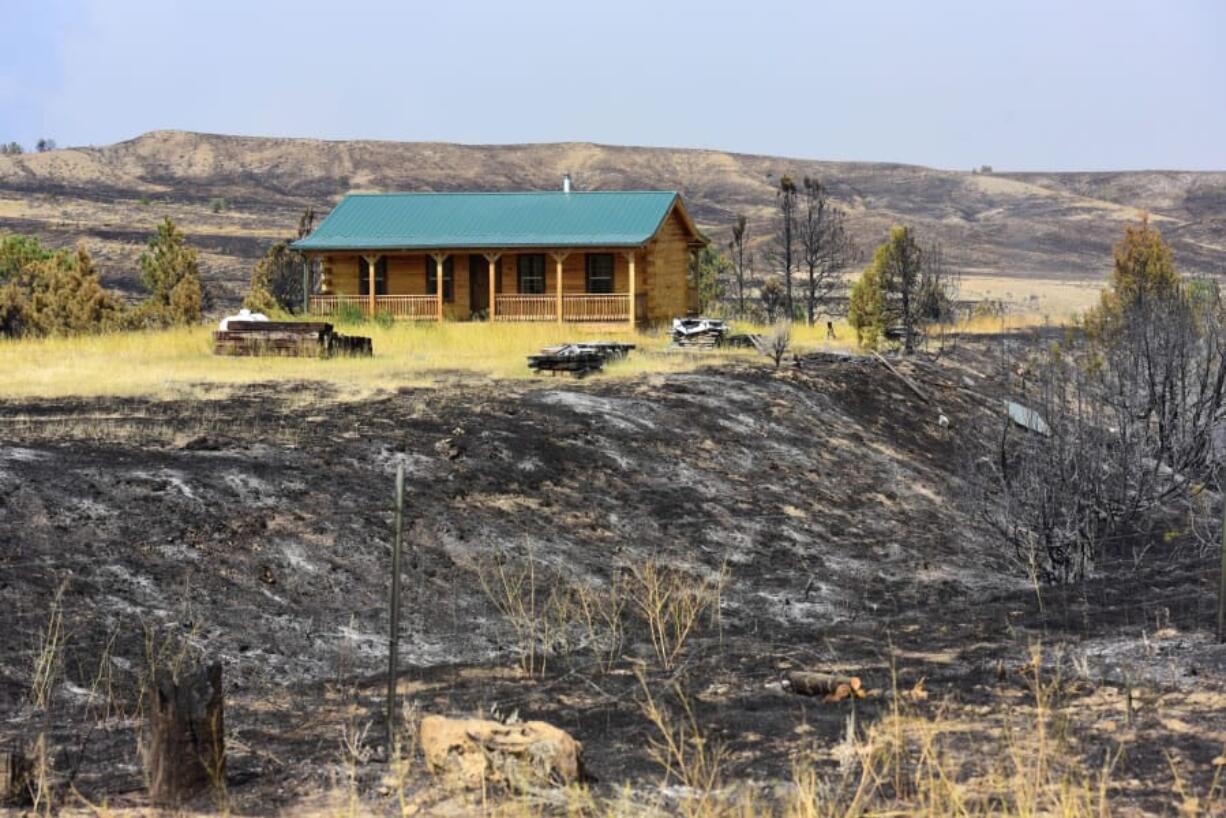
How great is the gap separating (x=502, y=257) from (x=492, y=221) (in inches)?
39.7

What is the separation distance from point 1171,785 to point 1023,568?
870 cm

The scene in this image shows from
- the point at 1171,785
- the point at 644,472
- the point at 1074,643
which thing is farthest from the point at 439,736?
the point at 644,472

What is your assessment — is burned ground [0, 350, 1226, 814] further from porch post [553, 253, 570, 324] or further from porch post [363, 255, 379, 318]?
porch post [363, 255, 379, 318]

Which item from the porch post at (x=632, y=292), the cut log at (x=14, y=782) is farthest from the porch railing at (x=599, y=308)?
the cut log at (x=14, y=782)

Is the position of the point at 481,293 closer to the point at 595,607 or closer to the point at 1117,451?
the point at 1117,451

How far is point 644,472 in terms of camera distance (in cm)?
1833

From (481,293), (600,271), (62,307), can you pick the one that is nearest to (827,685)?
(600,271)

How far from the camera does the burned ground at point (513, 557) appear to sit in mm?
8477

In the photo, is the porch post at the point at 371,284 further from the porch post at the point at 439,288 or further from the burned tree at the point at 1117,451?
the burned tree at the point at 1117,451

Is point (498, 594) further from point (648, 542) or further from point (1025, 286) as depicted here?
point (1025, 286)

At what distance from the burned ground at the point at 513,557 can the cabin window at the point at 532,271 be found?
1434 cm

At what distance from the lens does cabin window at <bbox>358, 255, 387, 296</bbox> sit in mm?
38156

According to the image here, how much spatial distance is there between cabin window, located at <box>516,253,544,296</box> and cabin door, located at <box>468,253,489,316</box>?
42.5 inches

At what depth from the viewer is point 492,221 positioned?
123 feet
